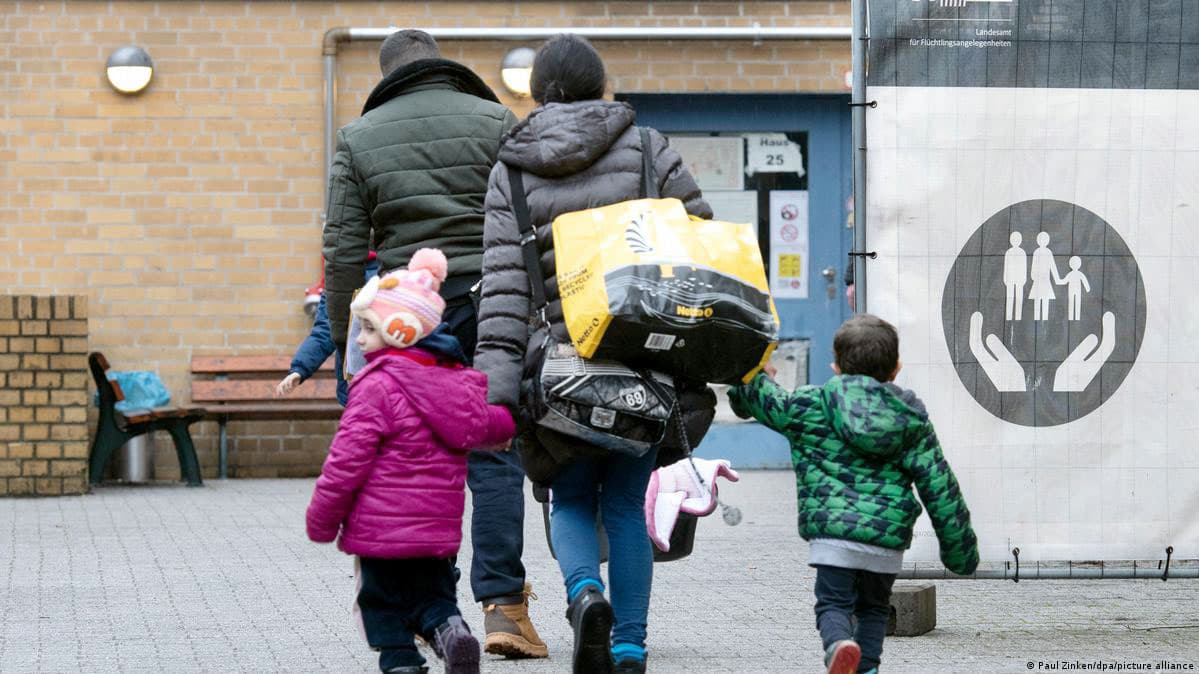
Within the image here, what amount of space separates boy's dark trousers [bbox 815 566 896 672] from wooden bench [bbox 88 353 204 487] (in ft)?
23.9

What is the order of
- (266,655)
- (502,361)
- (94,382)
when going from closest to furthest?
(502,361) → (266,655) → (94,382)

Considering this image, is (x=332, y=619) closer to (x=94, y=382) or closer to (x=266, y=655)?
(x=266, y=655)

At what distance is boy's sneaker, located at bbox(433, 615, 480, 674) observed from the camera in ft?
15.8

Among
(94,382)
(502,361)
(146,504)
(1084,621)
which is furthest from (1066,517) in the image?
(94,382)

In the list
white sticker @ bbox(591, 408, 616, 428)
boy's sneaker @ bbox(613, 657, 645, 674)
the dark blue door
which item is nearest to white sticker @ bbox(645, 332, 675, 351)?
white sticker @ bbox(591, 408, 616, 428)

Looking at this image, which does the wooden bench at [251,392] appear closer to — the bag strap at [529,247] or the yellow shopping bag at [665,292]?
the bag strap at [529,247]

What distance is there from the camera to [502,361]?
16.6 ft

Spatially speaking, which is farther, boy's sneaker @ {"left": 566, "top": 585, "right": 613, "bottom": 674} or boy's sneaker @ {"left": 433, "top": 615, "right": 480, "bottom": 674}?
boy's sneaker @ {"left": 566, "top": 585, "right": 613, "bottom": 674}

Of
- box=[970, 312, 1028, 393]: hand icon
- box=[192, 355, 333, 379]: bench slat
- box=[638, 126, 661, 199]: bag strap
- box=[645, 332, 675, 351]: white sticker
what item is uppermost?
box=[638, 126, 661, 199]: bag strap

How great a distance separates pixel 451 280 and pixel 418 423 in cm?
123

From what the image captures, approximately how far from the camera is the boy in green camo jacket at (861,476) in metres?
4.81

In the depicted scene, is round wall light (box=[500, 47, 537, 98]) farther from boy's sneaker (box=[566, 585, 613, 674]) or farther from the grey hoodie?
boy's sneaker (box=[566, 585, 613, 674])

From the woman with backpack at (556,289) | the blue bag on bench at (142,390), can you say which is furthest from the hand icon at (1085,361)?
the blue bag on bench at (142,390)

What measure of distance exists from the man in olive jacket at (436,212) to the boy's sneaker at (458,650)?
95 centimetres
